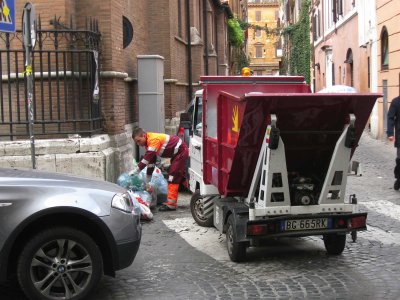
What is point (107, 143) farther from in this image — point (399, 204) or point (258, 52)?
point (258, 52)

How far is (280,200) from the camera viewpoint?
6.23 m

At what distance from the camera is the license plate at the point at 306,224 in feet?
20.4

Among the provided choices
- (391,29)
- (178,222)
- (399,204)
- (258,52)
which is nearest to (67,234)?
(178,222)

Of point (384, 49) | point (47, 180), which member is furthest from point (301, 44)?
point (47, 180)

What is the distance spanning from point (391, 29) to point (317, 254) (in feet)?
44.9

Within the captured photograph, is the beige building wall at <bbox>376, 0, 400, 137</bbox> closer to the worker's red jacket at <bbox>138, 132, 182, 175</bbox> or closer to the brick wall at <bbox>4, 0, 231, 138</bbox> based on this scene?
the brick wall at <bbox>4, 0, 231, 138</bbox>

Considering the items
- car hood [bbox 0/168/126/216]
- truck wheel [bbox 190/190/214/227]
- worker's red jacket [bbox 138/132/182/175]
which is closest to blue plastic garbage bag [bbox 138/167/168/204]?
worker's red jacket [bbox 138/132/182/175]

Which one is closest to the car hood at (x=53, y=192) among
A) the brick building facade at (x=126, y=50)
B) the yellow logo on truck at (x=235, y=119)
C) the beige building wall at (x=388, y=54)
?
the yellow logo on truck at (x=235, y=119)

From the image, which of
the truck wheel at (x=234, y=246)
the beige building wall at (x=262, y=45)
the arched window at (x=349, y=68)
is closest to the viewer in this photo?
the truck wheel at (x=234, y=246)

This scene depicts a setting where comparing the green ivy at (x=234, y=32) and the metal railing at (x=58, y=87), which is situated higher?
the green ivy at (x=234, y=32)

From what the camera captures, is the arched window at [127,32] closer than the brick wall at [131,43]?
No

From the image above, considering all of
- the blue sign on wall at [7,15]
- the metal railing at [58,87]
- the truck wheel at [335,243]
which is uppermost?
the blue sign on wall at [7,15]

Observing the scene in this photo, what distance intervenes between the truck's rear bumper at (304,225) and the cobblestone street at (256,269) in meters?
0.37

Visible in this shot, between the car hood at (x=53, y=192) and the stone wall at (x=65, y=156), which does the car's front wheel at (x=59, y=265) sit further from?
the stone wall at (x=65, y=156)
